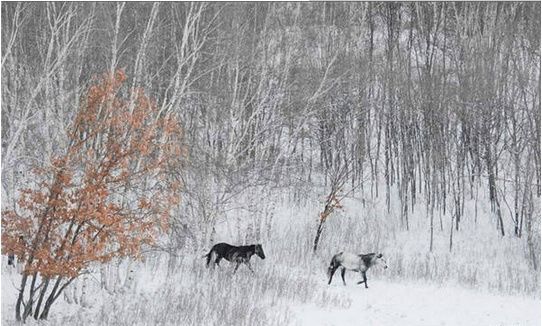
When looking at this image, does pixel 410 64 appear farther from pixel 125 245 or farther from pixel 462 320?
pixel 125 245

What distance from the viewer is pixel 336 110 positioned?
23297 mm

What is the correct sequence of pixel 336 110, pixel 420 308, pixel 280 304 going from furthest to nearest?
pixel 336 110
pixel 420 308
pixel 280 304

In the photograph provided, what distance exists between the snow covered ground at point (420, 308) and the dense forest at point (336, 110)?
2.15 meters

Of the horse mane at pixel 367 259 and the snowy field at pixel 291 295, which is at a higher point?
the horse mane at pixel 367 259

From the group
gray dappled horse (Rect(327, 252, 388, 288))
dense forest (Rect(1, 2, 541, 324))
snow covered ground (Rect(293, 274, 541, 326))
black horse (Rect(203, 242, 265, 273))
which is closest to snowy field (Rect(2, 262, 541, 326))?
snow covered ground (Rect(293, 274, 541, 326))

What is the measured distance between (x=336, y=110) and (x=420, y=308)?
1264cm

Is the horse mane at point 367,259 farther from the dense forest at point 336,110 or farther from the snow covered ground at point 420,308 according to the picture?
the dense forest at point 336,110

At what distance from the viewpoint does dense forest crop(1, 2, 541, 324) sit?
14.8m

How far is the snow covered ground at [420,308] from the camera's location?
10.8 metres

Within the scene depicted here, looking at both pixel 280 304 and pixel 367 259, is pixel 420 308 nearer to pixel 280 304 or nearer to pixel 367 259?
pixel 367 259

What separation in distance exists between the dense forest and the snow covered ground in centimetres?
215

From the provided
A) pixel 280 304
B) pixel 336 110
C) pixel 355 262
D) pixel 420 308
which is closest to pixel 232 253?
pixel 280 304

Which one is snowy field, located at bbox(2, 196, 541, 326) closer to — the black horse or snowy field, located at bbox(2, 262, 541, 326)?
snowy field, located at bbox(2, 262, 541, 326)

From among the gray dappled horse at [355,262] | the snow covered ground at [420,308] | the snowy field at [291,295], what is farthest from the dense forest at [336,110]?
the gray dappled horse at [355,262]
